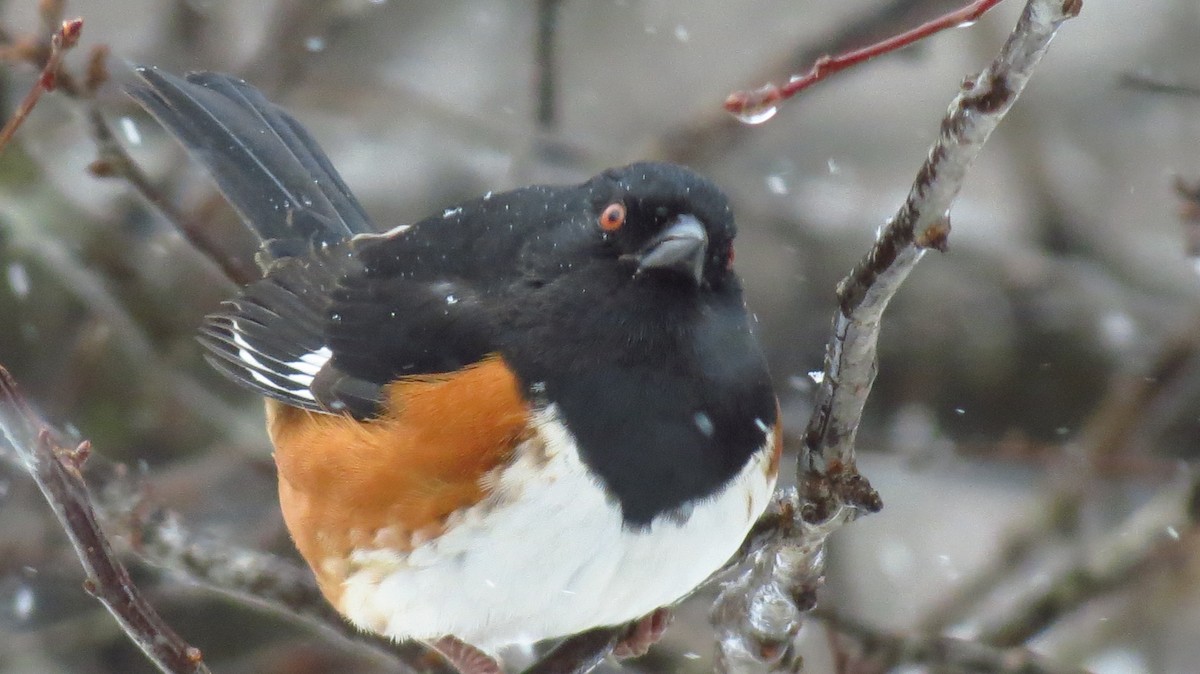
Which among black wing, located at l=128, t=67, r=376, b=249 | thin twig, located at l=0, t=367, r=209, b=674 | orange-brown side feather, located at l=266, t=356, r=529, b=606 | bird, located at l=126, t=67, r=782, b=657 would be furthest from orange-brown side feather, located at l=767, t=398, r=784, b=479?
black wing, located at l=128, t=67, r=376, b=249

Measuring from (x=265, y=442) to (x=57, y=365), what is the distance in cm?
90

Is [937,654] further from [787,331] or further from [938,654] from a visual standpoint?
[787,331]

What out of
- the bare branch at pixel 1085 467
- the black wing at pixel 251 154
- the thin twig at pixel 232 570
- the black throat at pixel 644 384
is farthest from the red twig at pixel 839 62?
the bare branch at pixel 1085 467

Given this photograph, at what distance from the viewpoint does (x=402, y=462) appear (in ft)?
6.76

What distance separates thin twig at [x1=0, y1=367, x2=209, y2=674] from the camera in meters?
1.29

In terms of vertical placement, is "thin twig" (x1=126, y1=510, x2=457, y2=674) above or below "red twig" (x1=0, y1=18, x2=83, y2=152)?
below

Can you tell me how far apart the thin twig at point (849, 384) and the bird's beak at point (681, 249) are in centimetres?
34

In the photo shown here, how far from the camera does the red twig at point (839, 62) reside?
1.17 meters

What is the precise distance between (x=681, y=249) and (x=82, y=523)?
A: 902 mm

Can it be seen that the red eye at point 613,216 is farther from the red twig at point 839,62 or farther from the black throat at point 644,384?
the red twig at point 839,62

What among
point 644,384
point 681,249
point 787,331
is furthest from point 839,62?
point 787,331

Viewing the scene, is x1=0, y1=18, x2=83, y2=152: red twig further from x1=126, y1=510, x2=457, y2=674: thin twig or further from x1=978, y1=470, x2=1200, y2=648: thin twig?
x1=978, y1=470, x2=1200, y2=648: thin twig

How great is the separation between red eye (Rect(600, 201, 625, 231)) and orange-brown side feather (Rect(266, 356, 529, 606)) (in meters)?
0.26

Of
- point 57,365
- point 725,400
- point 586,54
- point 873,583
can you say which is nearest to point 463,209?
point 725,400
